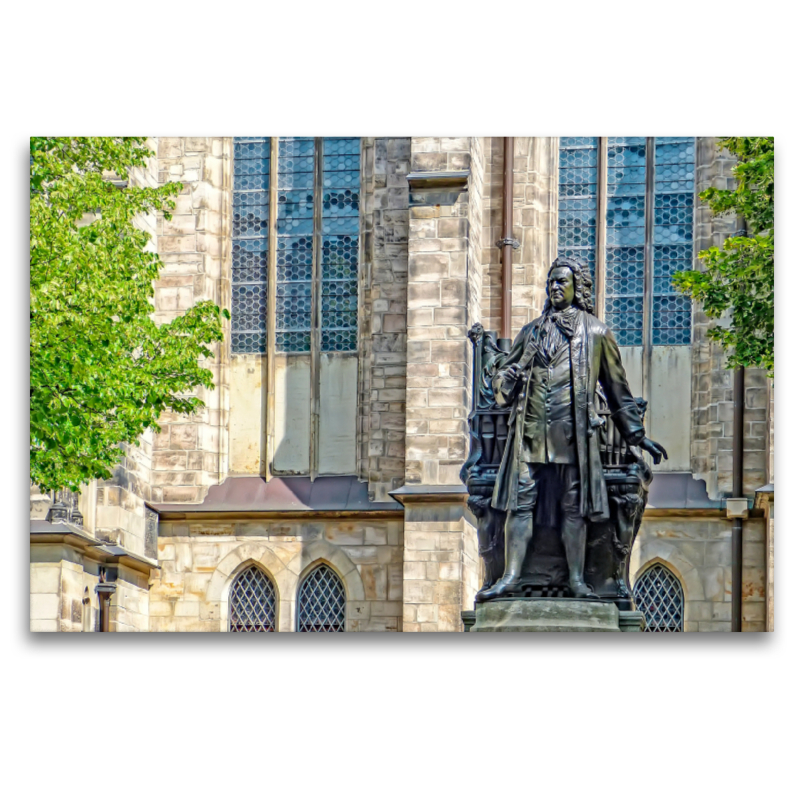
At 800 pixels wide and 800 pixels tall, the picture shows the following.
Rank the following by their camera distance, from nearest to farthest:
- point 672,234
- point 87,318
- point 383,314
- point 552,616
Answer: point 552,616 < point 87,318 < point 672,234 < point 383,314

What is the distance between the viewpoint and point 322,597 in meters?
15.0

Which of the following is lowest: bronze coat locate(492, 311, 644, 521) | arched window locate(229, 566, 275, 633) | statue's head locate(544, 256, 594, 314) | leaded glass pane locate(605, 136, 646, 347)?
arched window locate(229, 566, 275, 633)

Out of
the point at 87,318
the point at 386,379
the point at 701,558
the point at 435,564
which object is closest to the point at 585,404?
the point at 87,318

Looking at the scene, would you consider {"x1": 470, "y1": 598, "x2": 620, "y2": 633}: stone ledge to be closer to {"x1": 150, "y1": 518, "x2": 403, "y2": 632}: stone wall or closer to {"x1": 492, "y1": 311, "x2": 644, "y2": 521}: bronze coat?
{"x1": 492, "y1": 311, "x2": 644, "y2": 521}: bronze coat

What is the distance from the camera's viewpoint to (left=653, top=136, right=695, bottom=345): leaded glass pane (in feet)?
48.6

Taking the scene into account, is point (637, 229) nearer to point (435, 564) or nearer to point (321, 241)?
point (321, 241)

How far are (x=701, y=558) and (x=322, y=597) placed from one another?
8.73ft

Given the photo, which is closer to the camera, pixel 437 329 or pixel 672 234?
pixel 437 329

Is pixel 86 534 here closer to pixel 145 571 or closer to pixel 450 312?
pixel 145 571

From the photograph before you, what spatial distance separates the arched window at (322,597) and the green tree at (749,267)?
4.04 meters

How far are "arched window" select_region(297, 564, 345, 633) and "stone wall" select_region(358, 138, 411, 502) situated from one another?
0.65 m

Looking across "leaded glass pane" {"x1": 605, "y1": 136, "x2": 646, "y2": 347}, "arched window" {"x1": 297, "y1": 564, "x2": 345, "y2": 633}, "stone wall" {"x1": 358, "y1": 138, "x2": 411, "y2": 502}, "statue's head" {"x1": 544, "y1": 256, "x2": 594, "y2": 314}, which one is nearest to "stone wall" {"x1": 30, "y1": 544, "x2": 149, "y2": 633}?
"arched window" {"x1": 297, "y1": 564, "x2": 345, "y2": 633}

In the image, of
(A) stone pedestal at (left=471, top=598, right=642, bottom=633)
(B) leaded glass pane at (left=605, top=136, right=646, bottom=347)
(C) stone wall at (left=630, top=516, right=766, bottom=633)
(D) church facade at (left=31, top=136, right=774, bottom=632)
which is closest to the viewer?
(A) stone pedestal at (left=471, top=598, right=642, bottom=633)
